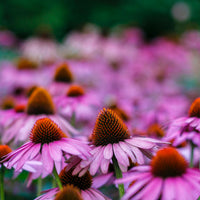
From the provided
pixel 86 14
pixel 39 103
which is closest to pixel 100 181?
pixel 39 103

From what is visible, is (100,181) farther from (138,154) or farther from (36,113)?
(36,113)

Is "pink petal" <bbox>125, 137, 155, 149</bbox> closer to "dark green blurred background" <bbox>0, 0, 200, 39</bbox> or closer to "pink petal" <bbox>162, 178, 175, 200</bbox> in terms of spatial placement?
"pink petal" <bbox>162, 178, 175, 200</bbox>

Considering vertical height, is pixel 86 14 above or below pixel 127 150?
above

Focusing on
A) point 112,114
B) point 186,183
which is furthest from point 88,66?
point 186,183

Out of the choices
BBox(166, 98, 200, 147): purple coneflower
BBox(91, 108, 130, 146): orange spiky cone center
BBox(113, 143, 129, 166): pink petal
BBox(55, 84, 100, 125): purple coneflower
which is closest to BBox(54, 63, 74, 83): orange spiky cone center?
BBox(55, 84, 100, 125): purple coneflower

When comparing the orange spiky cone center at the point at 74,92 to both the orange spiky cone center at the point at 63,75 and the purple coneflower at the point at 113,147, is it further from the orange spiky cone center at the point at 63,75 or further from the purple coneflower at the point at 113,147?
the purple coneflower at the point at 113,147

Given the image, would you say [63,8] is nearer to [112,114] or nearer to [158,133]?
[158,133]
